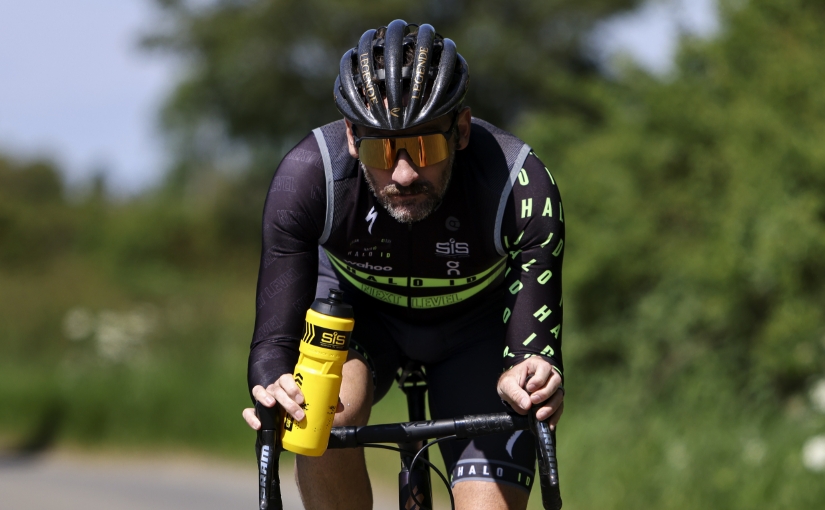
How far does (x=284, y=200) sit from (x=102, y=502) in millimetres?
7480

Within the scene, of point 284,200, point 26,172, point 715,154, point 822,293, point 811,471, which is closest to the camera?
point 284,200

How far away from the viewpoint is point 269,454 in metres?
2.94

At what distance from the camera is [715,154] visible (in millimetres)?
8836

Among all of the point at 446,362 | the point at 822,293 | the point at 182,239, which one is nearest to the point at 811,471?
the point at 822,293

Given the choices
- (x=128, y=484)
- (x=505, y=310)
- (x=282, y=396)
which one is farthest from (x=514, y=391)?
(x=128, y=484)

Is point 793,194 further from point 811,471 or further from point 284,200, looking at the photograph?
point 284,200

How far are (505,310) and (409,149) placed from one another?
0.61 metres

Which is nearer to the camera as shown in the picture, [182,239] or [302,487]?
[302,487]

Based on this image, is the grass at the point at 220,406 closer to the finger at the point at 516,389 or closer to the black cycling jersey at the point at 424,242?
the black cycling jersey at the point at 424,242

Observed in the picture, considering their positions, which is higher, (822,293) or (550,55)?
(550,55)

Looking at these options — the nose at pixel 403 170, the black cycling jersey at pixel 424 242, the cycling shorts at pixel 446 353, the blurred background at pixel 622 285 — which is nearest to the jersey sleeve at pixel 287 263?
the black cycling jersey at pixel 424 242

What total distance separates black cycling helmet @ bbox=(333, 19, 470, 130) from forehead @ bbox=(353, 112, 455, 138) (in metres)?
0.02

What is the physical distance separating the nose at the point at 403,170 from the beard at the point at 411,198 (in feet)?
0.09

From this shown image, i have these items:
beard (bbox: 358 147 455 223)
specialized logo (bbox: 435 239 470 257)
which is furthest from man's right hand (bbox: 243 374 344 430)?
specialized logo (bbox: 435 239 470 257)
